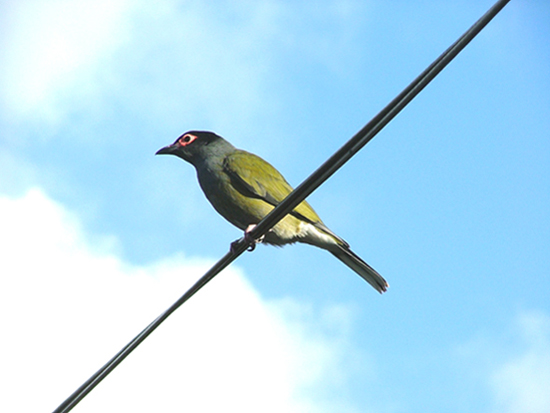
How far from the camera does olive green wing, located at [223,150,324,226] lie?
6.93 m

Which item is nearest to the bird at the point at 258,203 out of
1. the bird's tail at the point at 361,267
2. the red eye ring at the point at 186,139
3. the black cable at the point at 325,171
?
the bird's tail at the point at 361,267

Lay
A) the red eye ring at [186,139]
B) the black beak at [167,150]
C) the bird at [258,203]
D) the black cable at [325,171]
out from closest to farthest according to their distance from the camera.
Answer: the black cable at [325,171] → the bird at [258,203] → the red eye ring at [186,139] → the black beak at [167,150]

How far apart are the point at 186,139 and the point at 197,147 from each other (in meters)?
0.27

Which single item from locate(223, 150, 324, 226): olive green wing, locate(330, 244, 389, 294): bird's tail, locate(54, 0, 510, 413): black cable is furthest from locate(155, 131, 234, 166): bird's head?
locate(54, 0, 510, 413): black cable

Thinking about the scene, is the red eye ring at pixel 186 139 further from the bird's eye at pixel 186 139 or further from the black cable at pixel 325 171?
the black cable at pixel 325 171

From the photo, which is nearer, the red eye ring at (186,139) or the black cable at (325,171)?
the black cable at (325,171)

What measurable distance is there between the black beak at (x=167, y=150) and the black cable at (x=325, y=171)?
11.1 ft

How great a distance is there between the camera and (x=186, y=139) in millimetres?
7648

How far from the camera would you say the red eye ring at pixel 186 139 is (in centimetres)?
759

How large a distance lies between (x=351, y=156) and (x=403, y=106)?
39 cm

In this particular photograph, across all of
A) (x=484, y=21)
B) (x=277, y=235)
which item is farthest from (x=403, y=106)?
(x=277, y=235)

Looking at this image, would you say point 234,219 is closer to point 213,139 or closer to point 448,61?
point 213,139

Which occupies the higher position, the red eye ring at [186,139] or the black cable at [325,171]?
the red eye ring at [186,139]

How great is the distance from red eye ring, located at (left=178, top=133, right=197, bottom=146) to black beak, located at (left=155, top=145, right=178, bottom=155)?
0.09m
